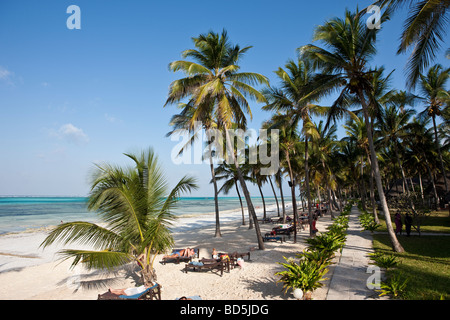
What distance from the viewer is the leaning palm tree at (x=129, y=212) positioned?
6.20 m

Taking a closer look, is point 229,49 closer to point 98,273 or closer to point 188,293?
point 188,293

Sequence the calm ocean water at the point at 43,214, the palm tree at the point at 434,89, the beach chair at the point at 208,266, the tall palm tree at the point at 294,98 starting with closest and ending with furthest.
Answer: the beach chair at the point at 208,266 < the tall palm tree at the point at 294,98 < the palm tree at the point at 434,89 < the calm ocean water at the point at 43,214

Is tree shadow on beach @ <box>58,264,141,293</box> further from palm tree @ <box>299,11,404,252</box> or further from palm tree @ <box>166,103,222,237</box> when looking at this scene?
palm tree @ <box>299,11,404,252</box>

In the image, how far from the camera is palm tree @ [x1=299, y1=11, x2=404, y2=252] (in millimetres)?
9945

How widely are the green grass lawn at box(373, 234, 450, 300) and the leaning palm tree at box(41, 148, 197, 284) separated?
6.52 m

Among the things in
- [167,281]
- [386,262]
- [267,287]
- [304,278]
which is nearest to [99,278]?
[167,281]

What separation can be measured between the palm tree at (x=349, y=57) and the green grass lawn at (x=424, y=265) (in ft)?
3.00

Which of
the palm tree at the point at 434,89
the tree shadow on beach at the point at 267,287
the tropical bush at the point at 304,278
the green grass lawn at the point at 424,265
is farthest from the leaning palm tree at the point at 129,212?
the palm tree at the point at 434,89

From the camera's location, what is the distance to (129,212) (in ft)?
21.9

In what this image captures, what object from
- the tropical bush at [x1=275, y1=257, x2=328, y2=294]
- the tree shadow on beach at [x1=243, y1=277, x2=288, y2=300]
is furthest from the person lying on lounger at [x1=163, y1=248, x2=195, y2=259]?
the tropical bush at [x1=275, y1=257, x2=328, y2=294]

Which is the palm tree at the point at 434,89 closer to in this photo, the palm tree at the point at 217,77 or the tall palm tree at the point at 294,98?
the tall palm tree at the point at 294,98

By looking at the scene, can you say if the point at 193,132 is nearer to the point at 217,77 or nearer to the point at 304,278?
the point at 217,77

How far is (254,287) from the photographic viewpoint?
7266 millimetres
